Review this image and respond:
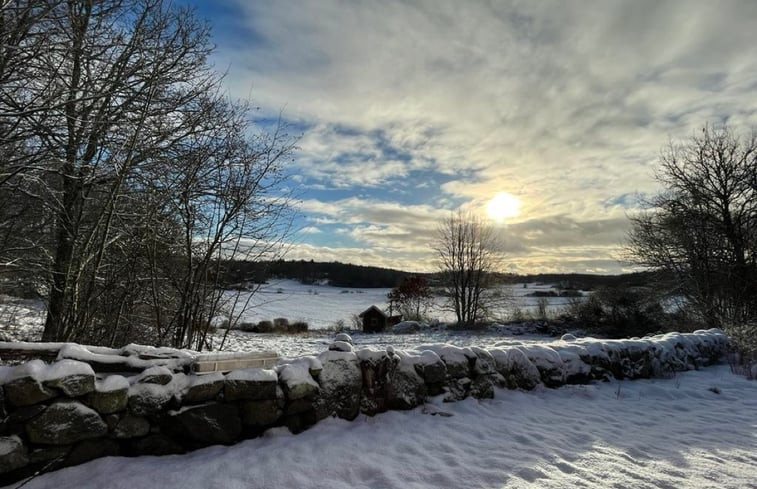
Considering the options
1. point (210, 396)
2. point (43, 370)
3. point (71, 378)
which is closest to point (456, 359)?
point (210, 396)

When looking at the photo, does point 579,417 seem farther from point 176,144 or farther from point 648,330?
point 648,330

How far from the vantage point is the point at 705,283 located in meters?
12.4

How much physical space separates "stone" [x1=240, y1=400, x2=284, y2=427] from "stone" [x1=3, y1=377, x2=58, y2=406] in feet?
4.33

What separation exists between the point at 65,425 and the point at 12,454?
268mm

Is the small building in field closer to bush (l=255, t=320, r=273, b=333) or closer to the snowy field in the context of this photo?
the snowy field

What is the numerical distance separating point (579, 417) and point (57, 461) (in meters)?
4.51

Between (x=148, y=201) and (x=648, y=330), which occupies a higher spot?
(x=148, y=201)


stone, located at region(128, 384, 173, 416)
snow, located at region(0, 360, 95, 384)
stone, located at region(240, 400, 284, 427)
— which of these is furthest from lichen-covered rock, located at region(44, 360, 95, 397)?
stone, located at region(240, 400, 284, 427)

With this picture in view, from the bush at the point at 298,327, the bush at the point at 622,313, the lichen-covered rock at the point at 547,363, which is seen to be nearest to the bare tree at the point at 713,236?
the bush at the point at 622,313

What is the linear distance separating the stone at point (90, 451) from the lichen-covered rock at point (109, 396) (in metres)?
0.21

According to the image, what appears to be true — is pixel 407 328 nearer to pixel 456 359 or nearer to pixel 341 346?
pixel 456 359

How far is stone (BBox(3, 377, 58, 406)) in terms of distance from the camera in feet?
7.89

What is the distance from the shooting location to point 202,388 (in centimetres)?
303

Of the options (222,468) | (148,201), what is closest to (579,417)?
(222,468)
